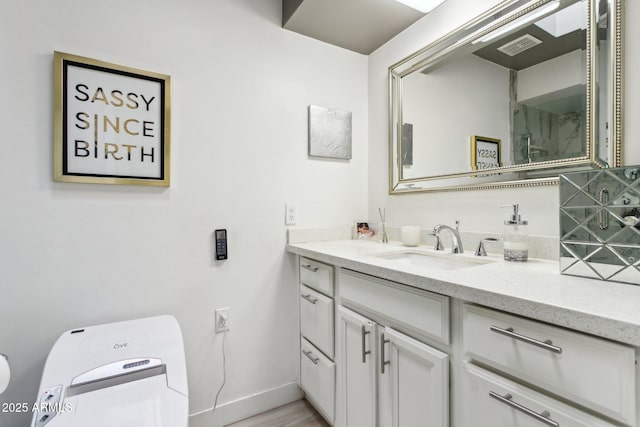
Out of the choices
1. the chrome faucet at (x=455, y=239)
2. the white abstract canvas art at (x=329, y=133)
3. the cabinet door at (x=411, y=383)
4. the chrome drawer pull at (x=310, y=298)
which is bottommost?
the cabinet door at (x=411, y=383)

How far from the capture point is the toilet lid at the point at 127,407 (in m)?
0.79

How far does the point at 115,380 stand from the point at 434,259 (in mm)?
1320

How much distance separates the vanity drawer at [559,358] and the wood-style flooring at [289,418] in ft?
3.75

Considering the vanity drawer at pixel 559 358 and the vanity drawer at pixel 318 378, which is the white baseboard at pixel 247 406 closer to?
the vanity drawer at pixel 318 378

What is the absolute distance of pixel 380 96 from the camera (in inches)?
76.9

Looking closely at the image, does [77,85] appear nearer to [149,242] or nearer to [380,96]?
[149,242]

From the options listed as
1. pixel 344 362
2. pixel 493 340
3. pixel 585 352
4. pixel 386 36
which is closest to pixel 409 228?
pixel 344 362

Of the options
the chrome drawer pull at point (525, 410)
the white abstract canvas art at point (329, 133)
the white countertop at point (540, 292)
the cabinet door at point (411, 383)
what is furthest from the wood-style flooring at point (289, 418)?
the white abstract canvas art at point (329, 133)

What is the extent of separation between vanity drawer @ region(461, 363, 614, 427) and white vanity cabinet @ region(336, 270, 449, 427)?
0.24 feet

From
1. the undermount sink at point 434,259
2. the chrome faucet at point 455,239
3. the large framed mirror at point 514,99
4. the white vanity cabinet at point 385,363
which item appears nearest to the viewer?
the white vanity cabinet at point 385,363

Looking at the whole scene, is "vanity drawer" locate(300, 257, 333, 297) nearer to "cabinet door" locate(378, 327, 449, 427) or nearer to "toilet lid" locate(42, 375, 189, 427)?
"cabinet door" locate(378, 327, 449, 427)

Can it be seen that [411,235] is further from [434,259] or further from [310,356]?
[310,356]

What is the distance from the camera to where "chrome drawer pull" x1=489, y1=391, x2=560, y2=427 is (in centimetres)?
63

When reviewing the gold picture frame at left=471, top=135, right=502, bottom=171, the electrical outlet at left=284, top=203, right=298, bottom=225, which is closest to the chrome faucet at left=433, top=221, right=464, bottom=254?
the gold picture frame at left=471, top=135, right=502, bottom=171
